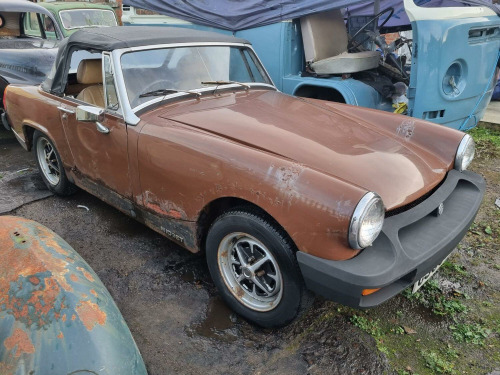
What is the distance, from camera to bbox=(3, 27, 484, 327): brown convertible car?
2049 mm

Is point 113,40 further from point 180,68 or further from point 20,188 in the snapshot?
point 20,188

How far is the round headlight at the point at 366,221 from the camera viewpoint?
1.94 m

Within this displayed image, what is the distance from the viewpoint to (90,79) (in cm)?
371

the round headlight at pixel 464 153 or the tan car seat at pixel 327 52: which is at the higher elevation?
the tan car seat at pixel 327 52

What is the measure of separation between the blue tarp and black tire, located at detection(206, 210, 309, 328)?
11.1 feet

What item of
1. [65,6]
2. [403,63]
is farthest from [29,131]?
[65,6]

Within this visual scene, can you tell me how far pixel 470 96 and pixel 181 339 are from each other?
418cm

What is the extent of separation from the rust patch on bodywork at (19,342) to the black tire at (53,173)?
252cm

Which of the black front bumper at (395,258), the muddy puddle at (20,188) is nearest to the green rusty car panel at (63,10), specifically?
the muddy puddle at (20,188)

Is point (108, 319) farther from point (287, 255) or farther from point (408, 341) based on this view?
point (408, 341)

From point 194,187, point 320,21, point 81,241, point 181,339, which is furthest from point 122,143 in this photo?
point 320,21

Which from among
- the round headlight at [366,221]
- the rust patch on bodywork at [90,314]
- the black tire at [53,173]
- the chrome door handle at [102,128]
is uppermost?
the chrome door handle at [102,128]

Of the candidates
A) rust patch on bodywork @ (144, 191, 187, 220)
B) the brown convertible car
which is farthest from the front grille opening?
rust patch on bodywork @ (144, 191, 187, 220)

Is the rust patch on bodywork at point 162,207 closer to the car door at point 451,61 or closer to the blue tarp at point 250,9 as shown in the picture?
the car door at point 451,61
